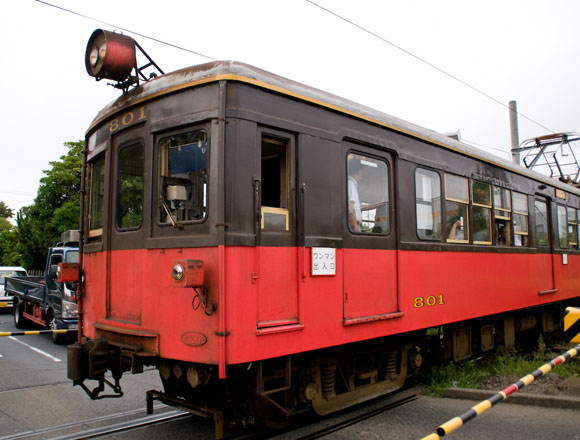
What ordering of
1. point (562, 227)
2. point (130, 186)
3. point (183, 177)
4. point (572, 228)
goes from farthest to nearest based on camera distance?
point (572, 228) < point (562, 227) < point (130, 186) < point (183, 177)

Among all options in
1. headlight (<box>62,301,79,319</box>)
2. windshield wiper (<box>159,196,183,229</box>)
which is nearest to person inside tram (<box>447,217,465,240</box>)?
windshield wiper (<box>159,196,183,229</box>)

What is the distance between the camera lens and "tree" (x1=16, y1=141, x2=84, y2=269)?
27.7 m

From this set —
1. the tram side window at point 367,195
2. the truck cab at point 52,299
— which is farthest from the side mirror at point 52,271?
the tram side window at point 367,195

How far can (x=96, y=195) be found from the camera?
5.62 m

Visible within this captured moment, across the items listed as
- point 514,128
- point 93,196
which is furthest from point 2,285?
point 514,128

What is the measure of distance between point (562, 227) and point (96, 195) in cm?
932

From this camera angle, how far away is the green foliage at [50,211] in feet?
90.8

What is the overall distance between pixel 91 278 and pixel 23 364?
5390mm

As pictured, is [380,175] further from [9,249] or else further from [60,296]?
[9,249]

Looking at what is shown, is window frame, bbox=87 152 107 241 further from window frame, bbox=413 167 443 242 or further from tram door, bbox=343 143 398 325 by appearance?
window frame, bbox=413 167 443 242

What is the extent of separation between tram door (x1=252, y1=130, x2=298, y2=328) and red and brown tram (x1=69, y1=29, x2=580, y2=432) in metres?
0.01

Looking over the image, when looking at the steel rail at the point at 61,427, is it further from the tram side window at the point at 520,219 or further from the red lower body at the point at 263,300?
the tram side window at the point at 520,219

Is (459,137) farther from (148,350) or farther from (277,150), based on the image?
(148,350)

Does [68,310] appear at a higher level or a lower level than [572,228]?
lower
